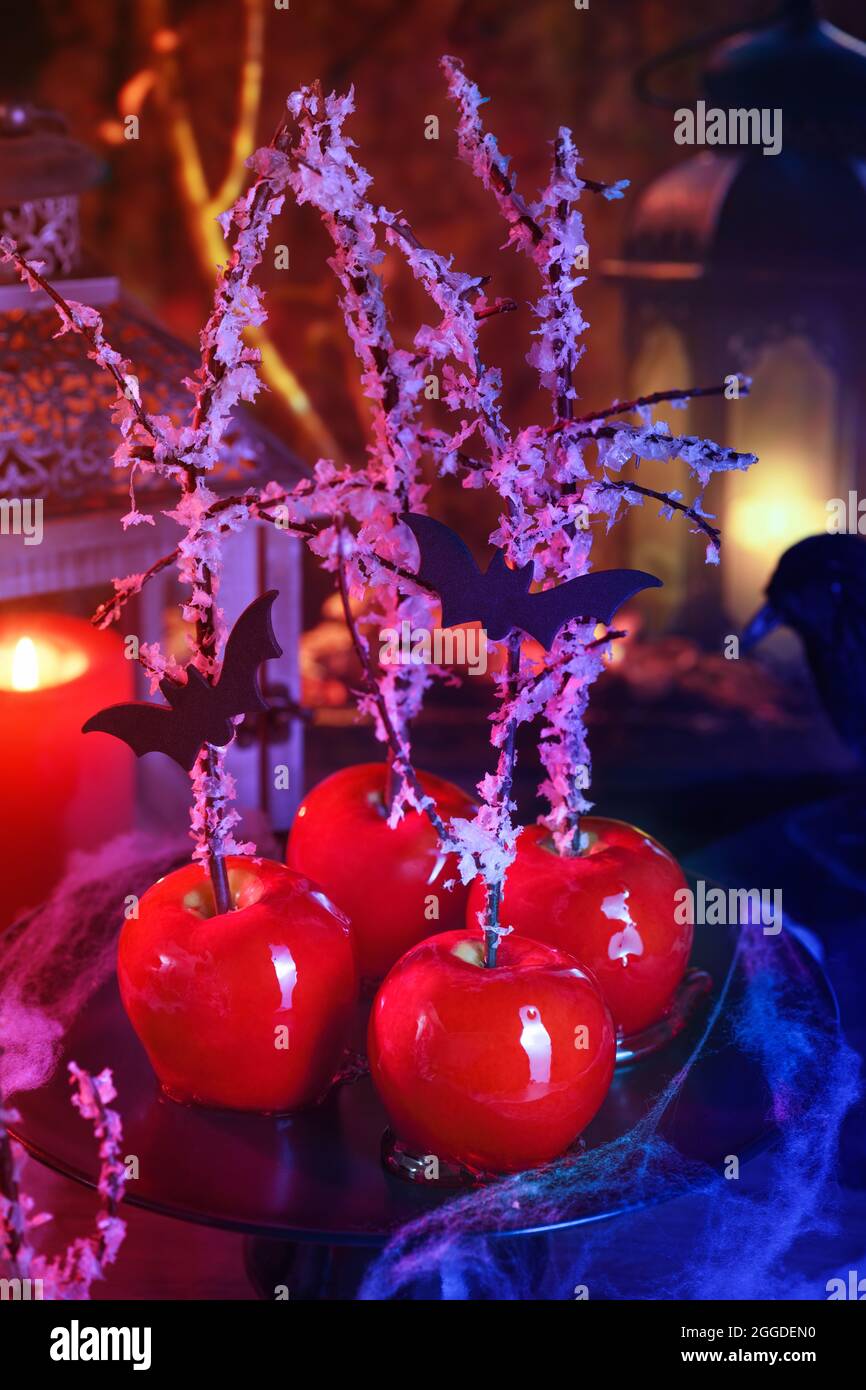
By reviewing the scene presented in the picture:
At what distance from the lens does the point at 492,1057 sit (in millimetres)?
569

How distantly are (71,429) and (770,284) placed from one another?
0.62 m

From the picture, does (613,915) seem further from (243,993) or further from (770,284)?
(770,284)

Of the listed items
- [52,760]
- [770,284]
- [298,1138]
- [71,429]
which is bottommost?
[298,1138]

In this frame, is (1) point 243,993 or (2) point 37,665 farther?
(2) point 37,665

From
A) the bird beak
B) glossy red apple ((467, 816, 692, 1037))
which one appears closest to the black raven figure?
the bird beak

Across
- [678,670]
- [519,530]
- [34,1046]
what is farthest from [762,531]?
[34,1046]

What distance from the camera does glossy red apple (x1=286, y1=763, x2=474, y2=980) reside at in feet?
2.34

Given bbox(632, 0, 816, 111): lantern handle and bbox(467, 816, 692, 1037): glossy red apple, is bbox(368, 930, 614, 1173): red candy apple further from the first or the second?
bbox(632, 0, 816, 111): lantern handle

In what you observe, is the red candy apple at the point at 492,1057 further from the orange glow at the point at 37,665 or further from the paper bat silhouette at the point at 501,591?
the orange glow at the point at 37,665

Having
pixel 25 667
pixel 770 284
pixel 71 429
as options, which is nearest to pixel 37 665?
pixel 25 667

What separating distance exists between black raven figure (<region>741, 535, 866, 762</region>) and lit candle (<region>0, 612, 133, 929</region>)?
1.27 ft
